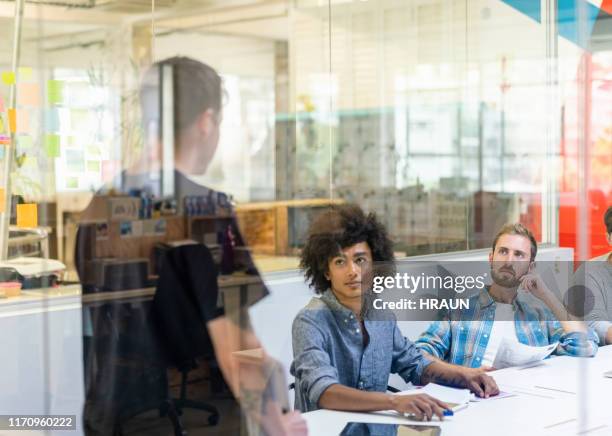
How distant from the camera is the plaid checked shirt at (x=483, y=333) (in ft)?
8.20

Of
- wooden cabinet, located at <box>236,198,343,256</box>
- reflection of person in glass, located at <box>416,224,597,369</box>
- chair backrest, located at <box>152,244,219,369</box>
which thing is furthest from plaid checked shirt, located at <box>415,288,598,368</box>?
wooden cabinet, located at <box>236,198,343,256</box>

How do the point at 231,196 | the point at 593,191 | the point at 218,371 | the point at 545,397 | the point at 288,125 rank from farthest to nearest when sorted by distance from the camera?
the point at 288,125, the point at 231,196, the point at 218,371, the point at 593,191, the point at 545,397

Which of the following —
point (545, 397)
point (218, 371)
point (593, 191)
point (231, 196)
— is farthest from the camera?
point (231, 196)

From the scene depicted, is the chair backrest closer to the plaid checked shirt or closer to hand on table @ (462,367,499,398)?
the plaid checked shirt

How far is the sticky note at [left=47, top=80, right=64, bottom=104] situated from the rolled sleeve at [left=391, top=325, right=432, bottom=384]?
1733 mm

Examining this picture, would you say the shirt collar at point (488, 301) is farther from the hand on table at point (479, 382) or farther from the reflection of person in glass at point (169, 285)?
the reflection of person in glass at point (169, 285)

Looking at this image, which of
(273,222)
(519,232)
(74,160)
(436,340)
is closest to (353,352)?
(436,340)

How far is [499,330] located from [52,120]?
1.93 m

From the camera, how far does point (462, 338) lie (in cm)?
254

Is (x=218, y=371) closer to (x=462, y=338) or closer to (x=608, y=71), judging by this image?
(x=462, y=338)

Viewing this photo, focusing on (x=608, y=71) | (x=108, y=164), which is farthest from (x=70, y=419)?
(x=608, y=71)

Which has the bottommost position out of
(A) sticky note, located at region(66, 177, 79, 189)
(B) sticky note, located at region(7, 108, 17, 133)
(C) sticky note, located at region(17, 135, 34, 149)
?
(A) sticky note, located at region(66, 177, 79, 189)

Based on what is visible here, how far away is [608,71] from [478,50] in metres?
1.11

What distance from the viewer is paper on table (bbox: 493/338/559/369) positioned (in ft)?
8.22
